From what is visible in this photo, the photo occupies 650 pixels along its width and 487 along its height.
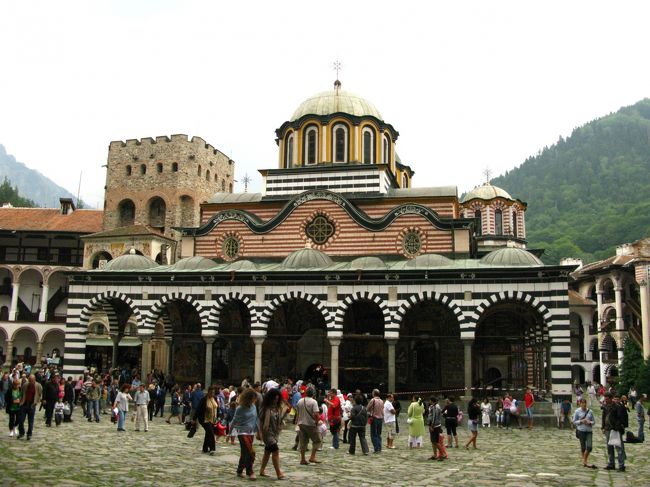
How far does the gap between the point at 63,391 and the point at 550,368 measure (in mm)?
15165

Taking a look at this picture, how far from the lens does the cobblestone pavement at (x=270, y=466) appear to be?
932cm

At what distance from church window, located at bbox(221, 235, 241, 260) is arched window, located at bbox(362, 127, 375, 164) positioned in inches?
276

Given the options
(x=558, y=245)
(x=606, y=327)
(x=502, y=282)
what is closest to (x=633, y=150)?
(x=558, y=245)

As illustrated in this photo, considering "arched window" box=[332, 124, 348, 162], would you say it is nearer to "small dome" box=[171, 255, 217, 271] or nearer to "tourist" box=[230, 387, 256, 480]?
"small dome" box=[171, 255, 217, 271]

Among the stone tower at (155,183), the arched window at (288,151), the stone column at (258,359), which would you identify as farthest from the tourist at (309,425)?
the stone tower at (155,183)

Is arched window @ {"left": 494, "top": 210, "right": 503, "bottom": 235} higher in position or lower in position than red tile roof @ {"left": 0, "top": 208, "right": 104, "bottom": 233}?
lower

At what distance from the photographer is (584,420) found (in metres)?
11.9

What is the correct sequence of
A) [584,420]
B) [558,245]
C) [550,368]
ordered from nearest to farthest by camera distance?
[584,420]
[550,368]
[558,245]

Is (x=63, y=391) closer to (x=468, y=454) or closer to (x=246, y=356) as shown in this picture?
(x=468, y=454)

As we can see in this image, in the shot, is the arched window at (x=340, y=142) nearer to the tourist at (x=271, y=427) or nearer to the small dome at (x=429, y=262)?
the small dome at (x=429, y=262)

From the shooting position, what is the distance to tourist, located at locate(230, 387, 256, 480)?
9.59 m

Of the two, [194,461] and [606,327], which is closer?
[194,461]

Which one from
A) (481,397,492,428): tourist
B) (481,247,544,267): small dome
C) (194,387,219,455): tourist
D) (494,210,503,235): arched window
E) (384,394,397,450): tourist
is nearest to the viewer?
(194,387,219,455): tourist

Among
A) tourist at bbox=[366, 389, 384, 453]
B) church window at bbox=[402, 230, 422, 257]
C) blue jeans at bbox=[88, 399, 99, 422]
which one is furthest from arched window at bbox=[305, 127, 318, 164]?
tourist at bbox=[366, 389, 384, 453]
